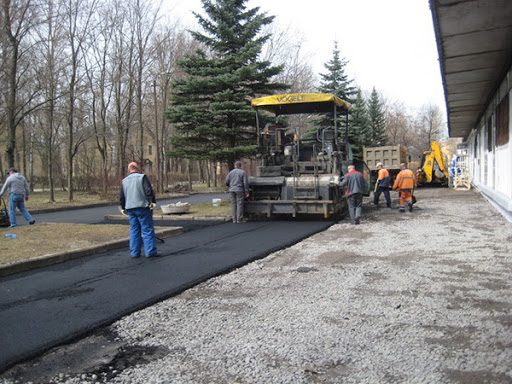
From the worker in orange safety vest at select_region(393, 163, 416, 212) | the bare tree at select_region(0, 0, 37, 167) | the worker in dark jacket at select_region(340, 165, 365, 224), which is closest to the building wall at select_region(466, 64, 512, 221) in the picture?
the worker in orange safety vest at select_region(393, 163, 416, 212)

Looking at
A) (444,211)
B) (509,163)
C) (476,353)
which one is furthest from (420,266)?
(444,211)

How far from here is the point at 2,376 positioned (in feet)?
10.5

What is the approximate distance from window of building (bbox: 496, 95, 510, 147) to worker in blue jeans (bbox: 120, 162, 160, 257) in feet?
31.0

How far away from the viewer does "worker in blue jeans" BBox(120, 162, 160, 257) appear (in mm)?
7512

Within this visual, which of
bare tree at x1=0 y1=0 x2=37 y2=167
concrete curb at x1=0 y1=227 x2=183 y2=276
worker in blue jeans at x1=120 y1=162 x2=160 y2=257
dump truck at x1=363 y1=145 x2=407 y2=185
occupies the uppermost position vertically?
bare tree at x1=0 y1=0 x2=37 y2=167

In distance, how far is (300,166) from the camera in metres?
12.4

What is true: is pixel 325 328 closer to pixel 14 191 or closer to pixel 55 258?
pixel 55 258

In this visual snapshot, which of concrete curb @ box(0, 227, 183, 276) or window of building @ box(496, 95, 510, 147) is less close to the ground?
window of building @ box(496, 95, 510, 147)

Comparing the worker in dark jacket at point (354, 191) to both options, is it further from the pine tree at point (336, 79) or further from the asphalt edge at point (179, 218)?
the pine tree at point (336, 79)

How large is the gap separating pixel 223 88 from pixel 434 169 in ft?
61.7

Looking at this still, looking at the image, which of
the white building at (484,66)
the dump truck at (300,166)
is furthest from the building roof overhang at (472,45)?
the dump truck at (300,166)

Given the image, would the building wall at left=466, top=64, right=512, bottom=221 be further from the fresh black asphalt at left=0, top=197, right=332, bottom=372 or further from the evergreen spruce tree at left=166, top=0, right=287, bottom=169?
the evergreen spruce tree at left=166, top=0, right=287, bottom=169

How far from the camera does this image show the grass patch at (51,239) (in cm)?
763

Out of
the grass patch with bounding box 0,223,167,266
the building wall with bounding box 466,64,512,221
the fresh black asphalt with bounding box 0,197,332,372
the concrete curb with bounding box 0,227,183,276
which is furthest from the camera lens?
the building wall with bounding box 466,64,512,221
